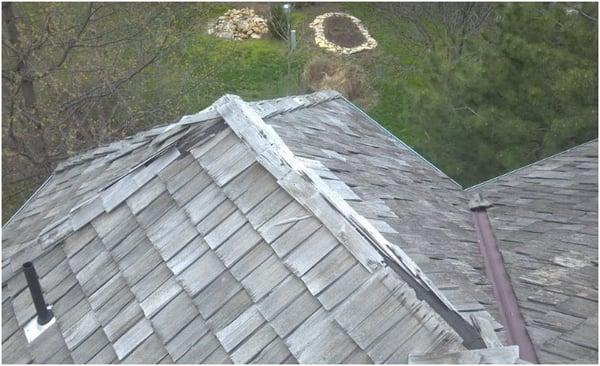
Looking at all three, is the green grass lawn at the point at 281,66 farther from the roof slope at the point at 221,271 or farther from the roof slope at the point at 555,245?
the roof slope at the point at 221,271

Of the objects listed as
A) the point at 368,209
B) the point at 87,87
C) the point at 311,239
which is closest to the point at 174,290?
the point at 311,239

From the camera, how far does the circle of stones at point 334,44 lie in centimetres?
1869

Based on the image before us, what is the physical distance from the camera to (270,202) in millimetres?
3631

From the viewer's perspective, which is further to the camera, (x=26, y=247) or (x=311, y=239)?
(x=26, y=247)

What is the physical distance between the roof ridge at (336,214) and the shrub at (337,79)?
12359 mm

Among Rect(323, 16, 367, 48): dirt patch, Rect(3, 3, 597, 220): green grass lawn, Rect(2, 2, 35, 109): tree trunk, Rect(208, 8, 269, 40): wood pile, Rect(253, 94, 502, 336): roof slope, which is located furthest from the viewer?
Rect(323, 16, 367, 48): dirt patch

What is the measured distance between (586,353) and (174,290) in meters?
2.56

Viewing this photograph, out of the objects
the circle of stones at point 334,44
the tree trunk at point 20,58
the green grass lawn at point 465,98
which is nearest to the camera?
the green grass lawn at point 465,98

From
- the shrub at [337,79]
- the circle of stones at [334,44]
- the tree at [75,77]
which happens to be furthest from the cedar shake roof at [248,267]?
the circle of stones at [334,44]

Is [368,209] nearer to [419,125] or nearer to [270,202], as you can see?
[270,202]

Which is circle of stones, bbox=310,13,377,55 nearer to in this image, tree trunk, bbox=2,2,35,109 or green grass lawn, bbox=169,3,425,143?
green grass lawn, bbox=169,3,425,143

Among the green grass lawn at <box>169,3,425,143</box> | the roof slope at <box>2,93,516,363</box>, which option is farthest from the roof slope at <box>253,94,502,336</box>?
the green grass lawn at <box>169,3,425,143</box>

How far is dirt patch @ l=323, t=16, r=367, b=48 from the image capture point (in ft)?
63.0

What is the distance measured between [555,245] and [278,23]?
51.0 ft
